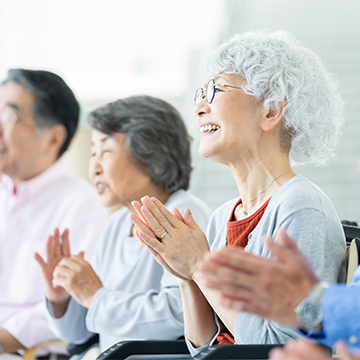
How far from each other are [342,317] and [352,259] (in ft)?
1.50

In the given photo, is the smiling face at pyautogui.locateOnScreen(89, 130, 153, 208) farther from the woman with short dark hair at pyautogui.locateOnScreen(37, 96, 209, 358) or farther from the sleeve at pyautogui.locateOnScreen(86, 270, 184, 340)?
the sleeve at pyautogui.locateOnScreen(86, 270, 184, 340)

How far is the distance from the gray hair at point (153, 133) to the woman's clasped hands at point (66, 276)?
0.42 m

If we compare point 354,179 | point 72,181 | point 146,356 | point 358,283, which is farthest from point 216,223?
point 354,179

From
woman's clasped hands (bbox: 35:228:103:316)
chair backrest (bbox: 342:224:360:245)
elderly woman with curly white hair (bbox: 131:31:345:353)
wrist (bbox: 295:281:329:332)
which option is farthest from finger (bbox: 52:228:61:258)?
wrist (bbox: 295:281:329:332)

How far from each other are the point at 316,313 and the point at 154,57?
4.57 metres

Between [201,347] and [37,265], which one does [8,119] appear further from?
[201,347]

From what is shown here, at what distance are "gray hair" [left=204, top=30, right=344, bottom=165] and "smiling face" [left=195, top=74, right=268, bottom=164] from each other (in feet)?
0.09

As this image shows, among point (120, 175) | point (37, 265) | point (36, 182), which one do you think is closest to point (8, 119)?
point (36, 182)

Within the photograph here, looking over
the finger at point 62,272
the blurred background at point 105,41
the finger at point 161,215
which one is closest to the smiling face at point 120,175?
the finger at point 62,272

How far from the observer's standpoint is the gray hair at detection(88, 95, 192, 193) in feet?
7.06

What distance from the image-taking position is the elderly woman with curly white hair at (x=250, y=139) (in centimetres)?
142

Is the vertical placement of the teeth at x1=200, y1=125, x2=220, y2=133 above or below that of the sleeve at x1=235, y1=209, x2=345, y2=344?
above

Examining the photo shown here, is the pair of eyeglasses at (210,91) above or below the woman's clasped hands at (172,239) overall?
above

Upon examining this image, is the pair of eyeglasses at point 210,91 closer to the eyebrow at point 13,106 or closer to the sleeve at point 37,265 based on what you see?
the sleeve at point 37,265
